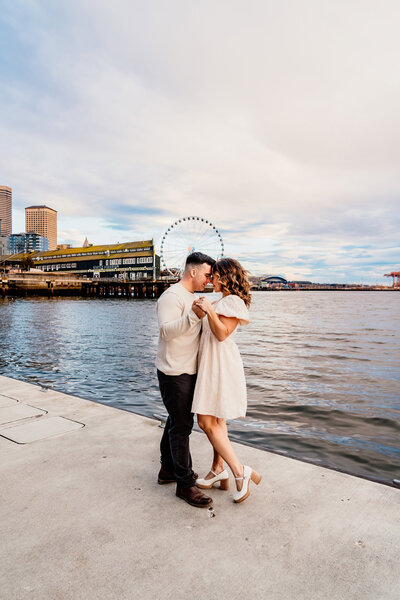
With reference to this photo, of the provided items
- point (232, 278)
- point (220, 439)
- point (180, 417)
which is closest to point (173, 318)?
point (232, 278)

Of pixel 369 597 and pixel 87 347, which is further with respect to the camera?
pixel 87 347

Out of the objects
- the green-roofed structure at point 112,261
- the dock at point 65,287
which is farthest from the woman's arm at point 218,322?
the green-roofed structure at point 112,261

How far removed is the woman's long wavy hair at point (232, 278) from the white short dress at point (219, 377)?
8 centimetres

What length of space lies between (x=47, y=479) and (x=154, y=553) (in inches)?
61.1

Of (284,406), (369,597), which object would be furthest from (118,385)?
(369,597)

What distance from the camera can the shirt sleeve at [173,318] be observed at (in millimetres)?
3436

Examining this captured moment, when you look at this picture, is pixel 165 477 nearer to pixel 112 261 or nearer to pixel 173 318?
pixel 173 318

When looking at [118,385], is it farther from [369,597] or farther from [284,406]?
[369,597]

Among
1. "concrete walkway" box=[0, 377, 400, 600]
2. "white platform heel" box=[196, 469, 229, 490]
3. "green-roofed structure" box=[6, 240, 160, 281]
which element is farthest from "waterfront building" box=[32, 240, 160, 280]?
"white platform heel" box=[196, 469, 229, 490]

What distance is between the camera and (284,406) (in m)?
9.51

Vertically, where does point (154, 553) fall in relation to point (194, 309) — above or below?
below

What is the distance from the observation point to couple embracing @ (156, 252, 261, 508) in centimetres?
356

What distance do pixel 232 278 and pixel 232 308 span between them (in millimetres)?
300

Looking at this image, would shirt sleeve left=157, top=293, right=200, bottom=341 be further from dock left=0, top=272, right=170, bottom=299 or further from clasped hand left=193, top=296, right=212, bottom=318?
dock left=0, top=272, right=170, bottom=299
